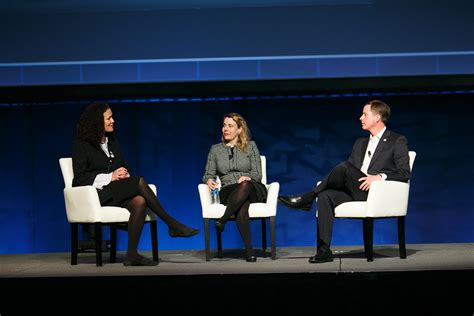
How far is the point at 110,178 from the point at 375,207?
1.89m

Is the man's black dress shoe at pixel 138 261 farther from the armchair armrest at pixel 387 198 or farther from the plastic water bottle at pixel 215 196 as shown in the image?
the armchair armrest at pixel 387 198

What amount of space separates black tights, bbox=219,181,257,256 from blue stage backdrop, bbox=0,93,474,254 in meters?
1.80

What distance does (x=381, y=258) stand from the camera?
6.31 metres

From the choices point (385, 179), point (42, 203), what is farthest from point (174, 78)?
point (385, 179)

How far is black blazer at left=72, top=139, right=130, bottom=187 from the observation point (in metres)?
6.18

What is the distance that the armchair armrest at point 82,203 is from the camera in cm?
602

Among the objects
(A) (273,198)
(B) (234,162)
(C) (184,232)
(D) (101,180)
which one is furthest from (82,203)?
(A) (273,198)

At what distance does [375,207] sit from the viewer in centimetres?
609

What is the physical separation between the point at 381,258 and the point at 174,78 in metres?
2.61

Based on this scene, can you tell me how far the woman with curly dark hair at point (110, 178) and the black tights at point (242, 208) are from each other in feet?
1.12

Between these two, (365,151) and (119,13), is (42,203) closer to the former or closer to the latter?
(119,13)

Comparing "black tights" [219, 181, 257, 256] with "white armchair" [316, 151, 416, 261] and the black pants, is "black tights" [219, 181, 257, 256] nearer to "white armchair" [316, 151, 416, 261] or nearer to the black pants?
the black pants

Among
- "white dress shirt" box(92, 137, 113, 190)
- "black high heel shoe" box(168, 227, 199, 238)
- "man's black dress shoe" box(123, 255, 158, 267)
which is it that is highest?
"white dress shirt" box(92, 137, 113, 190)

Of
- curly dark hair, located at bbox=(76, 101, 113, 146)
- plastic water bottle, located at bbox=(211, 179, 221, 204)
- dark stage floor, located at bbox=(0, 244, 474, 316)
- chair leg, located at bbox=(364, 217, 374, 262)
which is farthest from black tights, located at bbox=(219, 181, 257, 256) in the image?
dark stage floor, located at bbox=(0, 244, 474, 316)
